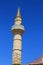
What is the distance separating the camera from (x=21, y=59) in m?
30.0

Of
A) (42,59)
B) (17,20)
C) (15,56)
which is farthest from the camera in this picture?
(42,59)

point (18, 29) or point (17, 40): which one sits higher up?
point (18, 29)

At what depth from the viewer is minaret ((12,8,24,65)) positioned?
29750 millimetres

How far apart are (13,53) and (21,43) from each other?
1.55 m

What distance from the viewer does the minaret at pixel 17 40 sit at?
2975cm

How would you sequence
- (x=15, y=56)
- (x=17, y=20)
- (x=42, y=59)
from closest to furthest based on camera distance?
(x=15, y=56), (x=17, y=20), (x=42, y=59)

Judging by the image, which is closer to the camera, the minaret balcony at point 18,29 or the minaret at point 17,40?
the minaret at point 17,40

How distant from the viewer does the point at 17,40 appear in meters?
30.7

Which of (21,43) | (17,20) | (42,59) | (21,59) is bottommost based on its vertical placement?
(21,59)

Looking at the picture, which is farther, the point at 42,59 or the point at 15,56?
the point at 42,59

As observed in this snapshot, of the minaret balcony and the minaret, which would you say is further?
the minaret balcony

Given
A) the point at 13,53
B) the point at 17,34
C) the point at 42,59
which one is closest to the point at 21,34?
the point at 17,34

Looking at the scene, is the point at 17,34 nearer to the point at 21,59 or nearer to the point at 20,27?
the point at 20,27

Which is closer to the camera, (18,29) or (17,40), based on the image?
(17,40)
